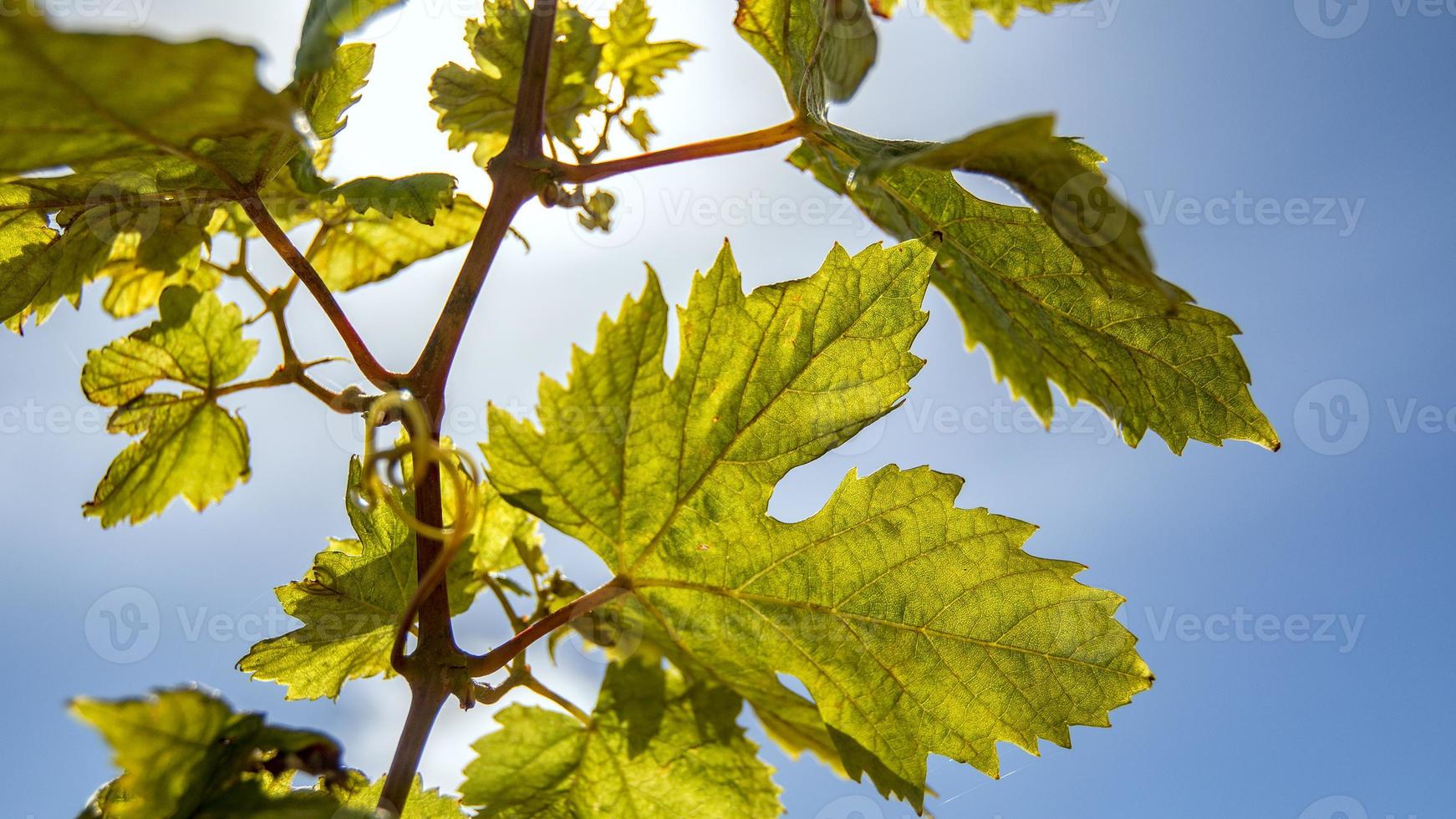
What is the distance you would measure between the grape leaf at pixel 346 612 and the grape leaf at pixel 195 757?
324mm

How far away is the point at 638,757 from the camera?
1.13m

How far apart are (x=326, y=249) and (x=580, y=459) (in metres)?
0.72

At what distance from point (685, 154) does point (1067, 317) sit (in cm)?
47

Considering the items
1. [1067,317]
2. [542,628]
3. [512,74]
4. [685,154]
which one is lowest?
[542,628]

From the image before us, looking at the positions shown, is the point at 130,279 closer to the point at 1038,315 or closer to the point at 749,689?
the point at 749,689

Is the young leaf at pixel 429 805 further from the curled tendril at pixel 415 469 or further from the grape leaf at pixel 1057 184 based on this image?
the grape leaf at pixel 1057 184

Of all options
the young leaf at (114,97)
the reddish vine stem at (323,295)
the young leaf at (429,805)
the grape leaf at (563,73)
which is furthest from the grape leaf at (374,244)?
the young leaf at (429,805)

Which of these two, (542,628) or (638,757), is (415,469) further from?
(638,757)

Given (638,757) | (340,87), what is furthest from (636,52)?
(638,757)

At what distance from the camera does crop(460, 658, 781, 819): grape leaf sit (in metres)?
1.11

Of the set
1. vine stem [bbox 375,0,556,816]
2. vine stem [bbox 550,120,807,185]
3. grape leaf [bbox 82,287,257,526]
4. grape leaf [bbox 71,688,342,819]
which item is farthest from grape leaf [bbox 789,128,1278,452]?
grape leaf [bbox 82,287,257,526]

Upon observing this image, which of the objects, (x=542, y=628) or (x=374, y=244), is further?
(x=374, y=244)

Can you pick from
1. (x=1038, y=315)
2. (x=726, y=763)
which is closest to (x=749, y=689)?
(x=726, y=763)

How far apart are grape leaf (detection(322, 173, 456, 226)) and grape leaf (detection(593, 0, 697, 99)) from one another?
38 cm
